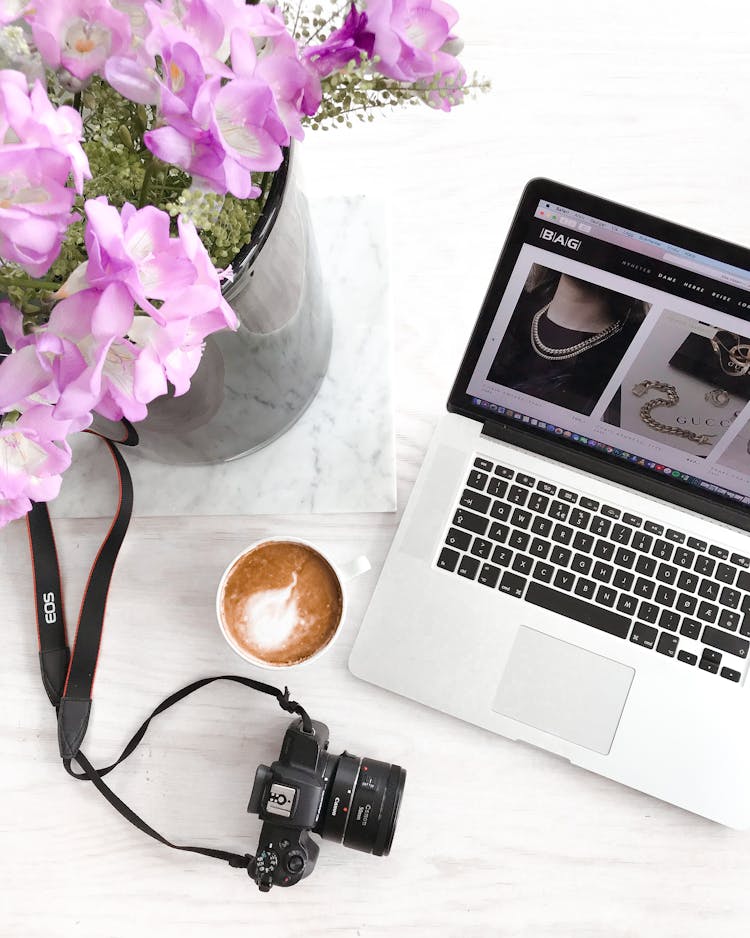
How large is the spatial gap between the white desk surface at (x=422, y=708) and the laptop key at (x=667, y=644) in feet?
0.43

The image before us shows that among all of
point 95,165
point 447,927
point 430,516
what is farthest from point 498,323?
point 447,927

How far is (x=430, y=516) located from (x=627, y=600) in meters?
0.19

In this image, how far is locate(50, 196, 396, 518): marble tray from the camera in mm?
742

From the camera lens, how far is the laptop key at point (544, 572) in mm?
716

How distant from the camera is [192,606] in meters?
0.74

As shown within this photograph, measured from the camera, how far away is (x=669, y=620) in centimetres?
71

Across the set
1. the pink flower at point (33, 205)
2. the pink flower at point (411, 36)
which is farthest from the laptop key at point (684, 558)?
the pink flower at point (33, 205)

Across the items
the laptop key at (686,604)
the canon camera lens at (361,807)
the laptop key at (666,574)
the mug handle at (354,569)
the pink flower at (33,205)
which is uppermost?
the pink flower at (33,205)

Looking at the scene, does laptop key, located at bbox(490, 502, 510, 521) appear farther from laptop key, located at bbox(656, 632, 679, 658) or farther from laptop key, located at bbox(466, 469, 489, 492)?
laptop key, located at bbox(656, 632, 679, 658)

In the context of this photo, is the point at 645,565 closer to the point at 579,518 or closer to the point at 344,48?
the point at 579,518

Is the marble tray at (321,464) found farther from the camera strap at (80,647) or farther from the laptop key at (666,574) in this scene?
the laptop key at (666,574)

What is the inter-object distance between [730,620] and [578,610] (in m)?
0.13

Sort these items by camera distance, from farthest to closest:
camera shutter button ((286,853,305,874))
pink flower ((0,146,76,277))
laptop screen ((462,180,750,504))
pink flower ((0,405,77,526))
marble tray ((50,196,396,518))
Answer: marble tray ((50,196,396,518)) < camera shutter button ((286,853,305,874)) < laptop screen ((462,180,750,504)) < pink flower ((0,405,77,526)) < pink flower ((0,146,76,277))

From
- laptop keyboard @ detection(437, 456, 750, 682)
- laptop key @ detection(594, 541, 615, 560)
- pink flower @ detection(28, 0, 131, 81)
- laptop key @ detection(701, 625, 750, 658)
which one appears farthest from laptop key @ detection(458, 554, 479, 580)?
pink flower @ detection(28, 0, 131, 81)
